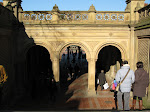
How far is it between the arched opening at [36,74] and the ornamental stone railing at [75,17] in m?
3.51

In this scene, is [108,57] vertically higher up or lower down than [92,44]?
lower down

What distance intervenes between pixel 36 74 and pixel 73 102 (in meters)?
8.14

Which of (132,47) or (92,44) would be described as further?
(92,44)

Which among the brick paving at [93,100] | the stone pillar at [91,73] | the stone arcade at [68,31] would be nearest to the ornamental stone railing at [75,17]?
the stone arcade at [68,31]

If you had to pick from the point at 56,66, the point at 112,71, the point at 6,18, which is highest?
the point at 6,18

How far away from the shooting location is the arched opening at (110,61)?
14.6 metres

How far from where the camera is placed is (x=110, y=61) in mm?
16594

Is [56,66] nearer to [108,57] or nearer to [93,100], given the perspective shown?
[93,100]

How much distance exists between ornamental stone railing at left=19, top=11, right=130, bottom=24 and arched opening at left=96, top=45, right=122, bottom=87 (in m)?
3.73

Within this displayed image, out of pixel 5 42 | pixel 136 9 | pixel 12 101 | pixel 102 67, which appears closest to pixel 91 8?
pixel 136 9

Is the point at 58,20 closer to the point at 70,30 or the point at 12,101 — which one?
the point at 70,30

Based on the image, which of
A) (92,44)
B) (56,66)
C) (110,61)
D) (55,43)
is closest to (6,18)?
(55,43)

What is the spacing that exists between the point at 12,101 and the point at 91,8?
810 cm

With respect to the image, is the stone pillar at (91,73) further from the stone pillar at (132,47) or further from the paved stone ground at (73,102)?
the stone pillar at (132,47)
